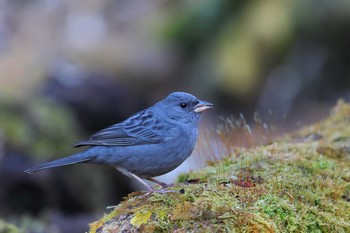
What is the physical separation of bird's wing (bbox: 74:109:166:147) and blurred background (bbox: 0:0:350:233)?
2.27 meters

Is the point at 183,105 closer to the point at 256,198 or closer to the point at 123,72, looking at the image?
the point at 256,198

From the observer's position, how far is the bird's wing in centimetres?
566

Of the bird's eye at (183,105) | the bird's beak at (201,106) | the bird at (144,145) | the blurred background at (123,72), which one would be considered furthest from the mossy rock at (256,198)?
the blurred background at (123,72)

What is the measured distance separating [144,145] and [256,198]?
1700 mm

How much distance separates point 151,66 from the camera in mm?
19016

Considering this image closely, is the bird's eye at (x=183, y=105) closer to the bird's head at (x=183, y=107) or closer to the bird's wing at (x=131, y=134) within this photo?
the bird's head at (x=183, y=107)

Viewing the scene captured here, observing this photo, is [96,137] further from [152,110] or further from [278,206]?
[278,206]

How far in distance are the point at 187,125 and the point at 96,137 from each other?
954mm

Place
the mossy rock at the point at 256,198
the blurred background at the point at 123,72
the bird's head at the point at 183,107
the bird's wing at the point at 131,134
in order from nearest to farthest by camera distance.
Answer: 1. the mossy rock at the point at 256,198
2. the bird's wing at the point at 131,134
3. the bird's head at the point at 183,107
4. the blurred background at the point at 123,72

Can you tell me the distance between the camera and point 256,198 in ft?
13.9

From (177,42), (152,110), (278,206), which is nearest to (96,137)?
→ (152,110)

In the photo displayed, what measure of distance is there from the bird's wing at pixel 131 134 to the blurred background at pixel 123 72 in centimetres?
227

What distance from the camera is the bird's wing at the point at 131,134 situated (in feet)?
18.6

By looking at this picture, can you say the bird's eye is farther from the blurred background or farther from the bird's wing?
the blurred background
